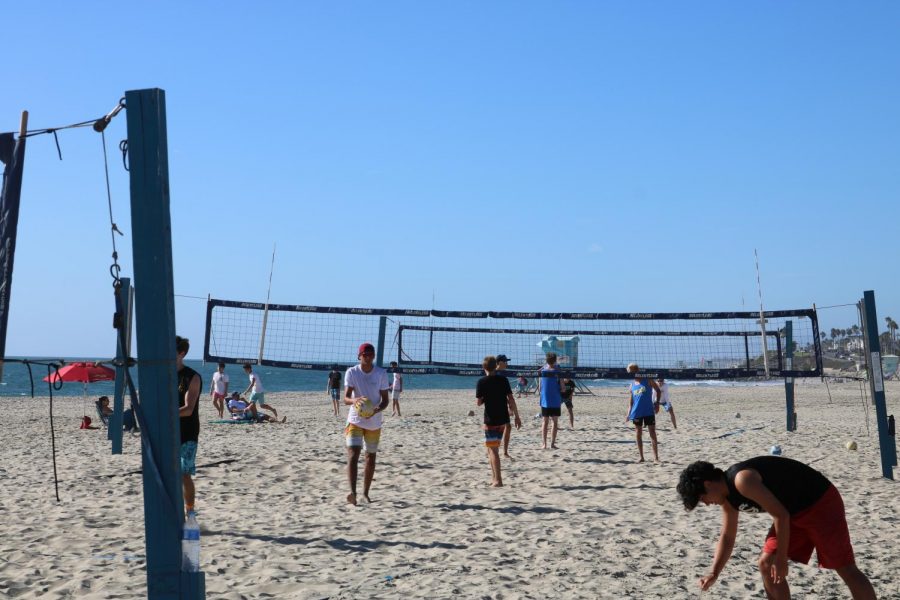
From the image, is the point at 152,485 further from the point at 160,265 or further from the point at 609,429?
the point at 609,429

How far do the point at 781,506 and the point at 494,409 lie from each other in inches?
212

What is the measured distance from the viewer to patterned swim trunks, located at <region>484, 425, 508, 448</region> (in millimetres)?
8852

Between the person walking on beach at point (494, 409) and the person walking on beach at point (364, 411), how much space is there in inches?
51.3

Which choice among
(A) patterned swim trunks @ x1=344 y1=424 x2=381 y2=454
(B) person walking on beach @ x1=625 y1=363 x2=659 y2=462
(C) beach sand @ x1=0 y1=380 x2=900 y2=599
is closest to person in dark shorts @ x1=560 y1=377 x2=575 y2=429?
(C) beach sand @ x1=0 y1=380 x2=900 y2=599

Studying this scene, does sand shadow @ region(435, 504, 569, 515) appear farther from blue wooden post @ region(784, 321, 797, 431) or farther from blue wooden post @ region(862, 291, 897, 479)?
blue wooden post @ region(784, 321, 797, 431)

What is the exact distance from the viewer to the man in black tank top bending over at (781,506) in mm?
3895

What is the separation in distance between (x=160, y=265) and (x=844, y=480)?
767 cm

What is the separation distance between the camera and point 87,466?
9.95 meters

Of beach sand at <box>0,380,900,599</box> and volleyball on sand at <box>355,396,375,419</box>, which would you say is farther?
volleyball on sand at <box>355,396,375,419</box>

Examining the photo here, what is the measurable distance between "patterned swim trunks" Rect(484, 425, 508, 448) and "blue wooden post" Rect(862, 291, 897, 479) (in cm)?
392

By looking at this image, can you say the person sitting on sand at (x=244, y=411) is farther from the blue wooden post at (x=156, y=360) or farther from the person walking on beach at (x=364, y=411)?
the blue wooden post at (x=156, y=360)

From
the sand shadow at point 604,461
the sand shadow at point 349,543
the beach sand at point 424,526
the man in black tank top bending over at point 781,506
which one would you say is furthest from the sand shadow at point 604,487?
the man in black tank top bending over at point 781,506

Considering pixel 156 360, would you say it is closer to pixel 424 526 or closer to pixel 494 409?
pixel 424 526

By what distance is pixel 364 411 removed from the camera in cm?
773
